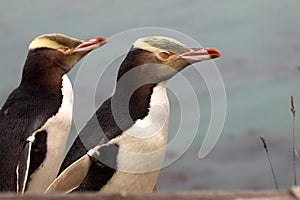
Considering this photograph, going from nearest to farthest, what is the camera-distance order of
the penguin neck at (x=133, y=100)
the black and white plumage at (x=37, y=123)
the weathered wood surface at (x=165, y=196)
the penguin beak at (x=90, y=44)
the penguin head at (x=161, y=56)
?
the weathered wood surface at (x=165, y=196) → the black and white plumage at (x=37, y=123) → the penguin neck at (x=133, y=100) → the penguin head at (x=161, y=56) → the penguin beak at (x=90, y=44)

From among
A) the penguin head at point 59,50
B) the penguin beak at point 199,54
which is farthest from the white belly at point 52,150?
the penguin beak at point 199,54

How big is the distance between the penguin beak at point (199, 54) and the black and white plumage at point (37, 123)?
0.86 meters

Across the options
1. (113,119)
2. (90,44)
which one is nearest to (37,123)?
(113,119)

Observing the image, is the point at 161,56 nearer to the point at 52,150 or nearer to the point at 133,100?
the point at 133,100

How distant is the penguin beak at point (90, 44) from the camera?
15.5ft

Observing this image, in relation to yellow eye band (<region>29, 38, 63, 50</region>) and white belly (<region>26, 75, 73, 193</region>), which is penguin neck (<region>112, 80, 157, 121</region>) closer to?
white belly (<region>26, 75, 73, 193</region>)

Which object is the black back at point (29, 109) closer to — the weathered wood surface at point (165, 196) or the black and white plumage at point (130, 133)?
the black and white plumage at point (130, 133)

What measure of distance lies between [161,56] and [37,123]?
3.34ft

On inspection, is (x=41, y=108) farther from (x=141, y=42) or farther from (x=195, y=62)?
(x=195, y=62)

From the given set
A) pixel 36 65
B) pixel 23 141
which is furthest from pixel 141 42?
pixel 23 141

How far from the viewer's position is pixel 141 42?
4.70 m

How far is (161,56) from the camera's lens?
4676 mm

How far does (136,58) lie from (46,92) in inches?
26.2

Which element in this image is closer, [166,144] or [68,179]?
[68,179]
